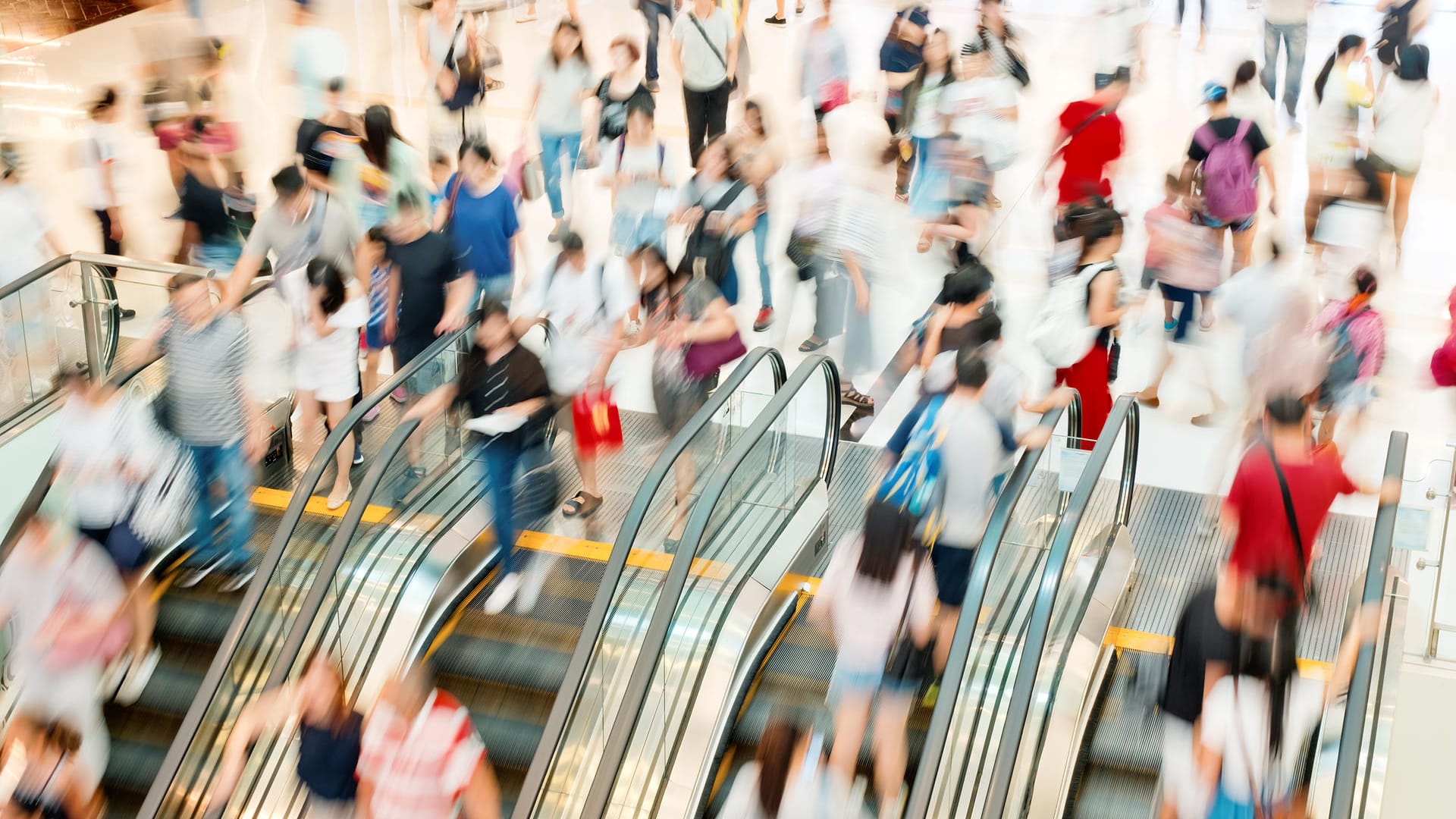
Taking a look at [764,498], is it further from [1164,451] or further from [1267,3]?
[1267,3]

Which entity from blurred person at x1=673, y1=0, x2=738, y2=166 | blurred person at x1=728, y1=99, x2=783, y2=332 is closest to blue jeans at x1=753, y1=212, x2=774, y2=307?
blurred person at x1=728, y1=99, x2=783, y2=332

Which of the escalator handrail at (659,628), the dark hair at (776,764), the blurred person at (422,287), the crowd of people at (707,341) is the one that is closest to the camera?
the dark hair at (776,764)

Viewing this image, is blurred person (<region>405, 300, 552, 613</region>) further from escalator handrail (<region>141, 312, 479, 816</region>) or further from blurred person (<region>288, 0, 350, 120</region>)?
blurred person (<region>288, 0, 350, 120</region>)

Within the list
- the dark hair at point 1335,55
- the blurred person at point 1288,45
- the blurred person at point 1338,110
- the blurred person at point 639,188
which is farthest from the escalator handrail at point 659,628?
the blurred person at point 1288,45

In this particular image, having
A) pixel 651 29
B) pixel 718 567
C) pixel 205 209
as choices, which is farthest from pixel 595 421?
pixel 651 29

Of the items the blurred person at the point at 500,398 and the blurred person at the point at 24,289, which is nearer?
the blurred person at the point at 500,398

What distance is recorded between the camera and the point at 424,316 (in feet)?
23.6

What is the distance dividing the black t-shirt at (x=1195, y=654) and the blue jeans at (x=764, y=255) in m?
4.14

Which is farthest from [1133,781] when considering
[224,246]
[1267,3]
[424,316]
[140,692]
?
[1267,3]

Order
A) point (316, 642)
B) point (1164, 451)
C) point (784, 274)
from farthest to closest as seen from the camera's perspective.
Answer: point (784, 274) → point (1164, 451) → point (316, 642)

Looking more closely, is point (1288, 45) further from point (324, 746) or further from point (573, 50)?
point (324, 746)

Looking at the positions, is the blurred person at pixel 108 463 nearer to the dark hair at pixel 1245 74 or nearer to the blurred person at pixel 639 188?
the blurred person at pixel 639 188

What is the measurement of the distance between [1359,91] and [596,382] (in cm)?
556

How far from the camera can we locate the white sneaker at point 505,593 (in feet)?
22.3
